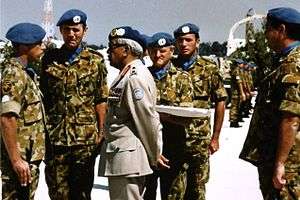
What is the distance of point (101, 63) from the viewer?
4582mm

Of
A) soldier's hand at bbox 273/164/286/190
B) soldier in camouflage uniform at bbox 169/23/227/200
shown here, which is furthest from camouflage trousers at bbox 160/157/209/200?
soldier's hand at bbox 273/164/286/190

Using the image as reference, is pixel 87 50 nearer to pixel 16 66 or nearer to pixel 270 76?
pixel 16 66

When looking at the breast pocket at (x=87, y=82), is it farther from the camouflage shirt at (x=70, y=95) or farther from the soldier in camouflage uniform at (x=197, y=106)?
the soldier in camouflage uniform at (x=197, y=106)

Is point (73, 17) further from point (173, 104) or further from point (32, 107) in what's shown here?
point (173, 104)

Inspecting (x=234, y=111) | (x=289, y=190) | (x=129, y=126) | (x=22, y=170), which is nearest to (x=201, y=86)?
(x=129, y=126)

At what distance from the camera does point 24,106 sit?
12.7ft

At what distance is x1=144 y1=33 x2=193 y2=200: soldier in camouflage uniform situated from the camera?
4848mm

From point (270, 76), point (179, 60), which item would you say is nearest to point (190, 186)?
point (179, 60)

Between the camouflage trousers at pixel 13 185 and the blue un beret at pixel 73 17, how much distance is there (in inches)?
44.0

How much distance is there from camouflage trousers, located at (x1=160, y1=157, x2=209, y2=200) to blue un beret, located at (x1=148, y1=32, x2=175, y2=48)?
3.14 feet

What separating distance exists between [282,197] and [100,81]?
171cm

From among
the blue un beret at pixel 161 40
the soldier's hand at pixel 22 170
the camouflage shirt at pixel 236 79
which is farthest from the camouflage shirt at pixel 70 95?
the camouflage shirt at pixel 236 79

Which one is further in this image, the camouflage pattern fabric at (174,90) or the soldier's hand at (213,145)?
the soldier's hand at (213,145)

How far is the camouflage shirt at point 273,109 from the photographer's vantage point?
11.0 feet
